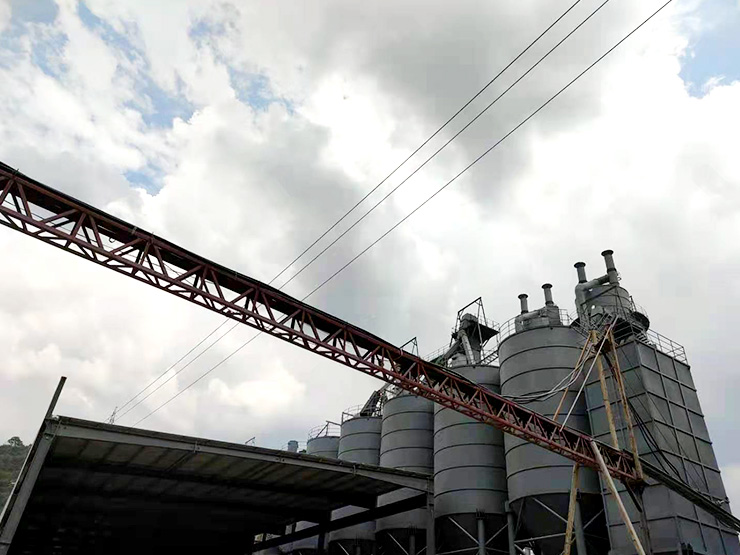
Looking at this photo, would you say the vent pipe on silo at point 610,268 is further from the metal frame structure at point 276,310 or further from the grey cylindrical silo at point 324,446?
the grey cylindrical silo at point 324,446

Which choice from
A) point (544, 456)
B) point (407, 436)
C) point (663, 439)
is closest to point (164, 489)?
point (407, 436)

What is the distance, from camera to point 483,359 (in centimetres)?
3078

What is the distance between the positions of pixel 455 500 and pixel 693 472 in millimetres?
8738

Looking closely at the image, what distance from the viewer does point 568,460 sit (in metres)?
21.2

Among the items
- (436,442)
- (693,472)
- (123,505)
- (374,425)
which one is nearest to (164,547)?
(123,505)

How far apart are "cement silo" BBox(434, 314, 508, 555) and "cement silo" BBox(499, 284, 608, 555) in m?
1.41

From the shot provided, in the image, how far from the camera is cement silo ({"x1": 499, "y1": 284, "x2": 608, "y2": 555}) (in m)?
20.1

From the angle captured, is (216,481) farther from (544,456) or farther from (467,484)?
(544,456)

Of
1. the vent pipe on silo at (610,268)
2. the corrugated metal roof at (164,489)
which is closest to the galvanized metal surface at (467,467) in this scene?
the corrugated metal roof at (164,489)

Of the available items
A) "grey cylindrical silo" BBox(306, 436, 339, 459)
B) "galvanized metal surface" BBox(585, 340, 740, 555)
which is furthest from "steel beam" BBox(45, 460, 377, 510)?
"grey cylindrical silo" BBox(306, 436, 339, 459)

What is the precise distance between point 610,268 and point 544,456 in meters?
9.70

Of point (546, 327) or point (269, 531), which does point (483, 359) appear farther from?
point (269, 531)

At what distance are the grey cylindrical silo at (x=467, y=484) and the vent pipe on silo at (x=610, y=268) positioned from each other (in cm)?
849

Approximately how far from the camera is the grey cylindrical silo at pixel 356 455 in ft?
94.4
